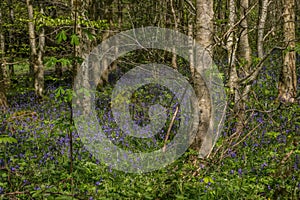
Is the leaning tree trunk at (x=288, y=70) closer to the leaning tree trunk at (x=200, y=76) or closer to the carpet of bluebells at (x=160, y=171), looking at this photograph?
the carpet of bluebells at (x=160, y=171)

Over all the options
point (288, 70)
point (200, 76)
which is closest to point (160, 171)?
point (200, 76)

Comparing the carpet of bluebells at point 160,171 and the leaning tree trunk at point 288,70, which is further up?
the leaning tree trunk at point 288,70

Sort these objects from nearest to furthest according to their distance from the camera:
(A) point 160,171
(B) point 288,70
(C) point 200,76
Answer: (C) point 200,76, (A) point 160,171, (B) point 288,70

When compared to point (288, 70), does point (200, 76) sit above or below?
above

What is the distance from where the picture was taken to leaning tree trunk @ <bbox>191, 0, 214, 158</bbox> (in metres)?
4.50

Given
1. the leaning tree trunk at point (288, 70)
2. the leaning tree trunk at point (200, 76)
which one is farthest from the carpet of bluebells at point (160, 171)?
the leaning tree trunk at point (288, 70)

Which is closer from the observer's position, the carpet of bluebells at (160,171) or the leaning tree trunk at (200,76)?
the carpet of bluebells at (160,171)

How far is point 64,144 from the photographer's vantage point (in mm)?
6352

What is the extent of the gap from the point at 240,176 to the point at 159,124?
3226 mm

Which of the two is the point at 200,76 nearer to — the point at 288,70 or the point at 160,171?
the point at 160,171

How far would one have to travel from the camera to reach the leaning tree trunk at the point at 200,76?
4.50 metres

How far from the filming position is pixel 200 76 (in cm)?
454

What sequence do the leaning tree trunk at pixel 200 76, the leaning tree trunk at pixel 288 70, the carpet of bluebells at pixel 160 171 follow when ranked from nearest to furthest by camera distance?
the carpet of bluebells at pixel 160 171 < the leaning tree trunk at pixel 200 76 < the leaning tree trunk at pixel 288 70

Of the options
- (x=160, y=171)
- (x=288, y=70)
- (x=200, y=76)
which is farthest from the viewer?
(x=288, y=70)
